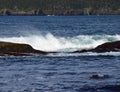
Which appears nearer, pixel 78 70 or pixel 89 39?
pixel 78 70

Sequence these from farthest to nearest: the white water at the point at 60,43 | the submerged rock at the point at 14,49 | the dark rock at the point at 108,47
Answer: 1. the white water at the point at 60,43
2. the dark rock at the point at 108,47
3. the submerged rock at the point at 14,49

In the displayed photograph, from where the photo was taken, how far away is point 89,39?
6581 centimetres

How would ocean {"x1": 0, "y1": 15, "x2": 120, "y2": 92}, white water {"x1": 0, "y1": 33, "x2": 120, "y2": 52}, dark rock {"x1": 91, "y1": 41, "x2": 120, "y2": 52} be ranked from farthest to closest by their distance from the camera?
white water {"x1": 0, "y1": 33, "x2": 120, "y2": 52} → dark rock {"x1": 91, "y1": 41, "x2": 120, "y2": 52} → ocean {"x1": 0, "y1": 15, "x2": 120, "y2": 92}

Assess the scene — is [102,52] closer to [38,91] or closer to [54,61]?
[54,61]

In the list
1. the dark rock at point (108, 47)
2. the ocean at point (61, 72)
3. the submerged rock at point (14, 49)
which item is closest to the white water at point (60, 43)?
the dark rock at point (108, 47)

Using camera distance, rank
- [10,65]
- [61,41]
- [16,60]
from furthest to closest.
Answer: [61,41] → [16,60] → [10,65]

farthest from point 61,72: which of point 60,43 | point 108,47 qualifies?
point 60,43

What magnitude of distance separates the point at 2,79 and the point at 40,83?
2.58 m

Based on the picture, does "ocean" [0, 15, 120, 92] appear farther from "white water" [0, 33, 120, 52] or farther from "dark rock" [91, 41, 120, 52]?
"white water" [0, 33, 120, 52]

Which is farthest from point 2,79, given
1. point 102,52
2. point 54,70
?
point 102,52

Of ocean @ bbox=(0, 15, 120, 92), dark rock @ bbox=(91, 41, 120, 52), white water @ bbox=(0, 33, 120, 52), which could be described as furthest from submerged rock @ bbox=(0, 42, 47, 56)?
white water @ bbox=(0, 33, 120, 52)

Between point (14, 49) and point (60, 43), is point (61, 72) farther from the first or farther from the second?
point (60, 43)

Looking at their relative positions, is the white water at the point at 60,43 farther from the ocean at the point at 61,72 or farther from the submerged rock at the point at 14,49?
the submerged rock at the point at 14,49

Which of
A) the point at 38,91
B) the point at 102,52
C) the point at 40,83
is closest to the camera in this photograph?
the point at 38,91
